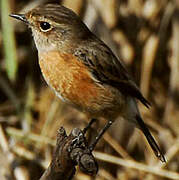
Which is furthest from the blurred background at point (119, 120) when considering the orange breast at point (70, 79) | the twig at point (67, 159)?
the twig at point (67, 159)

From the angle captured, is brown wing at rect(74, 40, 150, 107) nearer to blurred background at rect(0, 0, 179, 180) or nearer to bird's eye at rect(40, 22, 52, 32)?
bird's eye at rect(40, 22, 52, 32)

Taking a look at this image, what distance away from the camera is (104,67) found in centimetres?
451

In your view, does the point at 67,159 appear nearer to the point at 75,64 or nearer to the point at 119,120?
the point at 75,64

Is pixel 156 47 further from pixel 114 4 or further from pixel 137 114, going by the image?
pixel 137 114

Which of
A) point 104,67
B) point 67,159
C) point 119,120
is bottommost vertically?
point 119,120

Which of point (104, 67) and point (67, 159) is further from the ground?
point (104, 67)

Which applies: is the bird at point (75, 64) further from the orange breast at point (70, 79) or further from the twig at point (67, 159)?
the twig at point (67, 159)

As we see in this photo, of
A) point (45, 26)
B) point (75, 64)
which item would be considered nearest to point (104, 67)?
point (75, 64)

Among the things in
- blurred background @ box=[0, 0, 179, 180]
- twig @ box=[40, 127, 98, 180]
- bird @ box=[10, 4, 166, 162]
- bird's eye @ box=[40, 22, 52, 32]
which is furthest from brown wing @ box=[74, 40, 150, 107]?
blurred background @ box=[0, 0, 179, 180]

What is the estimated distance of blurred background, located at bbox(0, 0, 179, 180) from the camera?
6.02 metres

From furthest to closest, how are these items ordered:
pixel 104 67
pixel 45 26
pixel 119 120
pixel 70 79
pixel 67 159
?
pixel 119 120 < pixel 104 67 < pixel 45 26 < pixel 70 79 < pixel 67 159

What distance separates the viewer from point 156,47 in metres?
6.26

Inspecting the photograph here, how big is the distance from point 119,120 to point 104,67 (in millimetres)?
1821

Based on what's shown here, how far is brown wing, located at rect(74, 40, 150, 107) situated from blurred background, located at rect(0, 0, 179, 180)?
1423 mm
